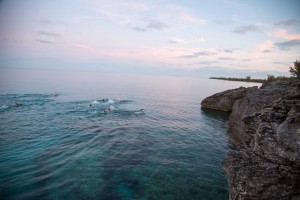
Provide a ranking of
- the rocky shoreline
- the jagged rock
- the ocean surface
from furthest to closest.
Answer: the jagged rock
the ocean surface
the rocky shoreline

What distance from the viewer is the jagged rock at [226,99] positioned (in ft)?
152

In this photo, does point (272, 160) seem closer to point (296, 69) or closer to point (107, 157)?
point (107, 157)

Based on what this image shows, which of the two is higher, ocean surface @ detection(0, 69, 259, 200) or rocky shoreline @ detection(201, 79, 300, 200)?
rocky shoreline @ detection(201, 79, 300, 200)

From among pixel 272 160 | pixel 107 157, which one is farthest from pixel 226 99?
pixel 272 160

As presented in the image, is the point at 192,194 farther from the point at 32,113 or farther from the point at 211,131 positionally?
the point at 32,113

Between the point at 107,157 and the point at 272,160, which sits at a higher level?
the point at 272,160

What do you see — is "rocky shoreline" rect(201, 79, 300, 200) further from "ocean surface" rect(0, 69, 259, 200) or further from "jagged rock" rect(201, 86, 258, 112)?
"jagged rock" rect(201, 86, 258, 112)

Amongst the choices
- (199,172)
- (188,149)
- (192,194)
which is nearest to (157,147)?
(188,149)

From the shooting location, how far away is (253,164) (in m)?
10.2

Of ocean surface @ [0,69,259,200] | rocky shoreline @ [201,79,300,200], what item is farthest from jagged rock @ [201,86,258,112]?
rocky shoreline @ [201,79,300,200]

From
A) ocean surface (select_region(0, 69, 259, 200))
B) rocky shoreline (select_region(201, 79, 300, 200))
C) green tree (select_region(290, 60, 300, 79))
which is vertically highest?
green tree (select_region(290, 60, 300, 79))

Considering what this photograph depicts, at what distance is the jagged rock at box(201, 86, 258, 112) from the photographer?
4635 centimetres

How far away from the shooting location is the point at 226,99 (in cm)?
4847

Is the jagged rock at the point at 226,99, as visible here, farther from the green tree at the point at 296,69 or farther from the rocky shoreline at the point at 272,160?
the rocky shoreline at the point at 272,160
